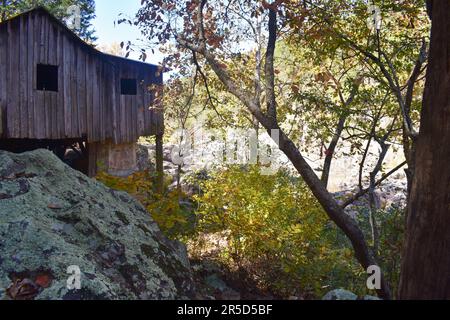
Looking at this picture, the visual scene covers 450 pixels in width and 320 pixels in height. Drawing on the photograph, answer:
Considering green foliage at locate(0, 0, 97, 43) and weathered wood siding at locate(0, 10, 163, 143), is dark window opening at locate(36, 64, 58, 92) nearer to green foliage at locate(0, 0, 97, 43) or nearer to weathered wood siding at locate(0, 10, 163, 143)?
weathered wood siding at locate(0, 10, 163, 143)

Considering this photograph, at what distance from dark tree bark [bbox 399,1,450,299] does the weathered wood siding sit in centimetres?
1208

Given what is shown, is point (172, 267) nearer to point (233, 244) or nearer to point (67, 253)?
point (67, 253)

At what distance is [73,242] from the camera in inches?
116

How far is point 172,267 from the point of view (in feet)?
11.6

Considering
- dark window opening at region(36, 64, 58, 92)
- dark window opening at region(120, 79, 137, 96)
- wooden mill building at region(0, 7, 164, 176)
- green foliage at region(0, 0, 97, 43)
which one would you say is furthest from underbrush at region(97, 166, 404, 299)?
green foliage at region(0, 0, 97, 43)

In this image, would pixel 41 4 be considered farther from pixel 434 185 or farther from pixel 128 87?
pixel 434 185

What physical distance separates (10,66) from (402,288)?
14754 millimetres

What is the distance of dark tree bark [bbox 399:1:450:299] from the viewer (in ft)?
10.8

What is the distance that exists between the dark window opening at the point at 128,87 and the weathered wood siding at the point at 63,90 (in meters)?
0.41

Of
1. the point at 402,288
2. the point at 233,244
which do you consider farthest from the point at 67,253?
the point at 233,244

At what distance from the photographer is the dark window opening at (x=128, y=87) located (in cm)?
1807

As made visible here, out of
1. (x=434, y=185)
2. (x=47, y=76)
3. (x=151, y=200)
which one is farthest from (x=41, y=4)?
(x=434, y=185)

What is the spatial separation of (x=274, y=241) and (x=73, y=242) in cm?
393
